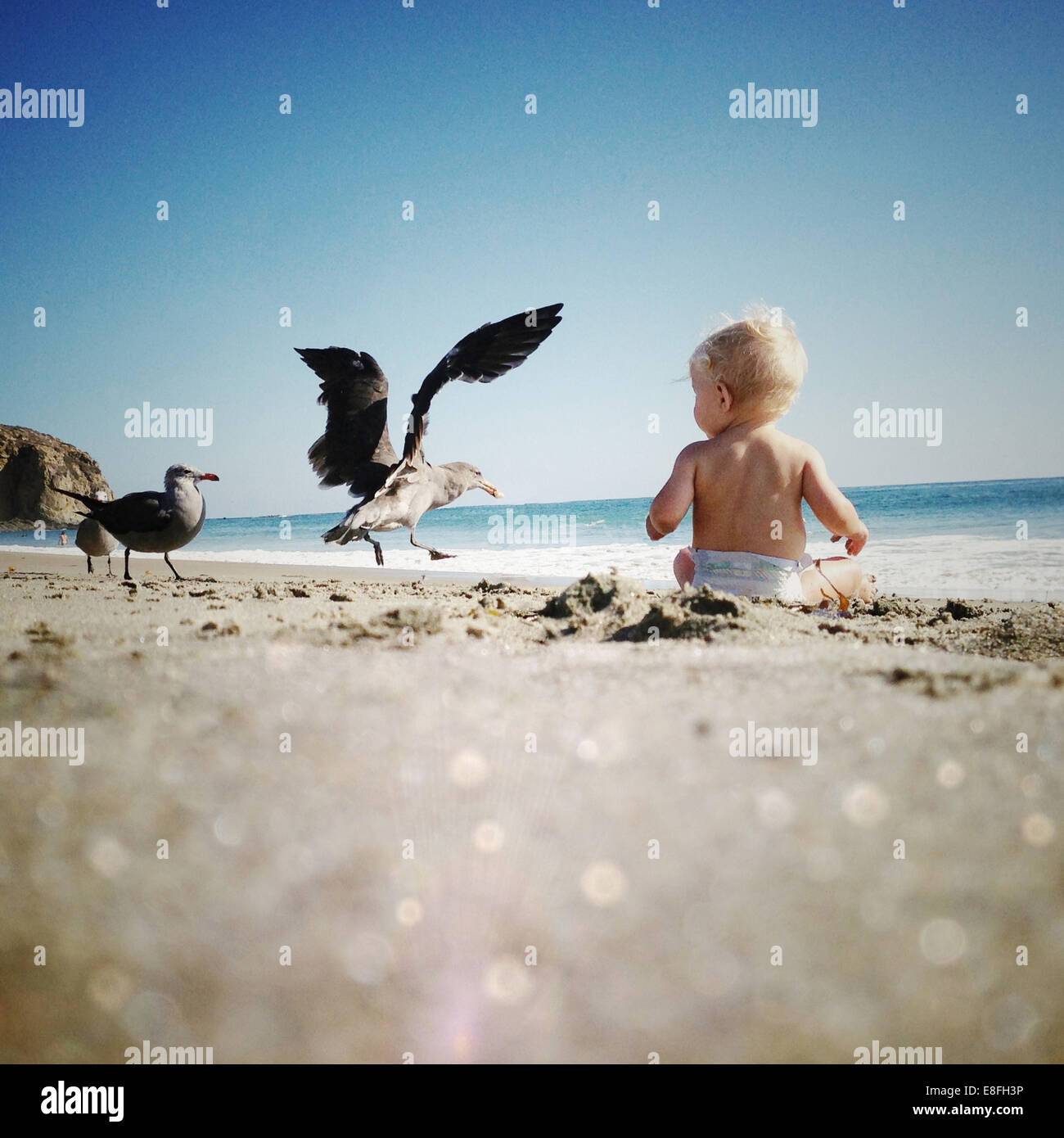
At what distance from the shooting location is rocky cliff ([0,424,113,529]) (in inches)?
1124

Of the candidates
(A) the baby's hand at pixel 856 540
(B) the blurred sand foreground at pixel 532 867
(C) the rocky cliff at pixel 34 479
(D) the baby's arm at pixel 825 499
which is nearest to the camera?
(B) the blurred sand foreground at pixel 532 867

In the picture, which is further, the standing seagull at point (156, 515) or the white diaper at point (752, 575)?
the standing seagull at point (156, 515)

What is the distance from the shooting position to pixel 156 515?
4.76 metres

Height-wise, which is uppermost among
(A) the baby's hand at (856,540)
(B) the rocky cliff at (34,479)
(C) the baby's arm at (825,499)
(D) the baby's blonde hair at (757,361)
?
(B) the rocky cliff at (34,479)

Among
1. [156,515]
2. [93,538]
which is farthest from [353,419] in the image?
[93,538]

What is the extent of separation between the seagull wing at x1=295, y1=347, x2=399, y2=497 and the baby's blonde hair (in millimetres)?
3636

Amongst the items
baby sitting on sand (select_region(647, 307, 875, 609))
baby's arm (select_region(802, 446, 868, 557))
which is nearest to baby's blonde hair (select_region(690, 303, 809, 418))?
baby sitting on sand (select_region(647, 307, 875, 609))

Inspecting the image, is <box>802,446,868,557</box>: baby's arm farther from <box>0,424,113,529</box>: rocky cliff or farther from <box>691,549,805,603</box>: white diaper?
<box>0,424,113,529</box>: rocky cliff

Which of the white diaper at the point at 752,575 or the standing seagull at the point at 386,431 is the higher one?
the standing seagull at the point at 386,431

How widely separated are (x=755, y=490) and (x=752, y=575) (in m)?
0.33

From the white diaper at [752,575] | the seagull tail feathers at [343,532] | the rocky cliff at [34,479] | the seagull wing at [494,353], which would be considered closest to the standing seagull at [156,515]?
the seagull tail feathers at [343,532]

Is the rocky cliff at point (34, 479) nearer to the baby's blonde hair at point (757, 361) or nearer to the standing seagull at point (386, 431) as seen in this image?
the standing seagull at point (386, 431)

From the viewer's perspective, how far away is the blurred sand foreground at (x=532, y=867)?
64 centimetres
